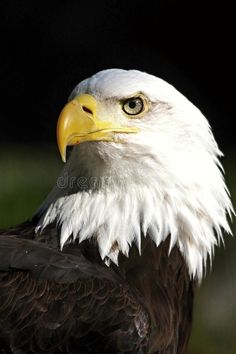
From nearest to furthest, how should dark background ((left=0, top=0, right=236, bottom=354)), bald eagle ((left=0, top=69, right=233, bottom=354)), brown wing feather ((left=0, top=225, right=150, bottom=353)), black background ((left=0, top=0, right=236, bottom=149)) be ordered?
brown wing feather ((left=0, top=225, right=150, bottom=353)), bald eagle ((left=0, top=69, right=233, bottom=354)), dark background ((left=0, top=0, right=236, bottom=354)), black background ((left=0, top=0, right=236, bottom=149))

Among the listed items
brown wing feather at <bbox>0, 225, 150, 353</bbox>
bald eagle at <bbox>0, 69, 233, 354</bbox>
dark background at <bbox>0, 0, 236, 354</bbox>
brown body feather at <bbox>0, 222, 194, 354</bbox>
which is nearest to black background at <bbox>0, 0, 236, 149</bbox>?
dark background at <bbox>0, 0, 236, 354</bbox>

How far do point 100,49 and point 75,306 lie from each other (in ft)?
24.1

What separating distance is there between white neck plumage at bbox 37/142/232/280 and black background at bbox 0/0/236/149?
641cm

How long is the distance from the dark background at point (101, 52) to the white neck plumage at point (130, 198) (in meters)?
5.93

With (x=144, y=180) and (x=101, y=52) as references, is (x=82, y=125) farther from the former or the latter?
(x=101, y=52)

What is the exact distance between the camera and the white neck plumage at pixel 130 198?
4070 millimetres

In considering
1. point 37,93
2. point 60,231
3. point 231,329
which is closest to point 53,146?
point 37,93

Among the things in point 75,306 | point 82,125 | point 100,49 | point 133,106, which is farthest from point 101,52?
point 75,306

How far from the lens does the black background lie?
1066 cm

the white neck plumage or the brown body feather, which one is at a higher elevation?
the white neck plumage

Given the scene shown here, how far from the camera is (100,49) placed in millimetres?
10875

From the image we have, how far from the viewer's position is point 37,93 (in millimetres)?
10984

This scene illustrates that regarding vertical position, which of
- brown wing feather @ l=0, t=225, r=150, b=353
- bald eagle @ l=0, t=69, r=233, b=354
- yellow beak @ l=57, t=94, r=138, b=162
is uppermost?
yellow beak @ l=57, t=94, r=138, b=162

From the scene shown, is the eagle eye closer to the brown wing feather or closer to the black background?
the brown wing feather
